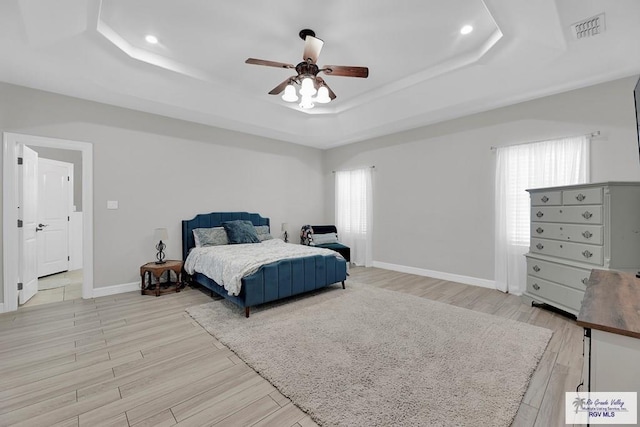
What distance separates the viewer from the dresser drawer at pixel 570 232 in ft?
9.29

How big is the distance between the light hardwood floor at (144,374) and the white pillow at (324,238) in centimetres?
297

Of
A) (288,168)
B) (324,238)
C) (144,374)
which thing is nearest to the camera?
(144,374)

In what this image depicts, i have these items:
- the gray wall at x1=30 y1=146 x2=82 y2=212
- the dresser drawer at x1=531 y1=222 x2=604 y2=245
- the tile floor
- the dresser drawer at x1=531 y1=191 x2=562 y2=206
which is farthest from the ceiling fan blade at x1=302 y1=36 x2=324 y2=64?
the gray wall at x1=30 y1=146 x2=82 y2=212

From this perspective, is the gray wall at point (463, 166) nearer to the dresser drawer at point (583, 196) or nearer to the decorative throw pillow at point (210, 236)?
the dresser drawer at point (583, 196)

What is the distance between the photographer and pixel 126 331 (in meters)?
2.82

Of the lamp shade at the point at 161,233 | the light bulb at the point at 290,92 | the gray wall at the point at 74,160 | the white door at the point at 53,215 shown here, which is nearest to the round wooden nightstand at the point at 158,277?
A: the lamp shade at the point at 161,233

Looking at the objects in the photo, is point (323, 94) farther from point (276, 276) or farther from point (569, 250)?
point (569, 250)

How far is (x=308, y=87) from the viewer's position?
2.85 metres

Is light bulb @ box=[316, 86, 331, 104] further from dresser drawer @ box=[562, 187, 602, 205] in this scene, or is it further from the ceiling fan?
dresser drawer @ box=[562, 187, 602, 205]

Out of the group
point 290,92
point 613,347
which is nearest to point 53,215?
point 290,92

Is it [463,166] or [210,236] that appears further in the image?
[210,236]

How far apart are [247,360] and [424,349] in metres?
1.54

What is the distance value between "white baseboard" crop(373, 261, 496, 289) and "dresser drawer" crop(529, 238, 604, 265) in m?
0.97

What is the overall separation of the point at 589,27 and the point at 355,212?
444cm
